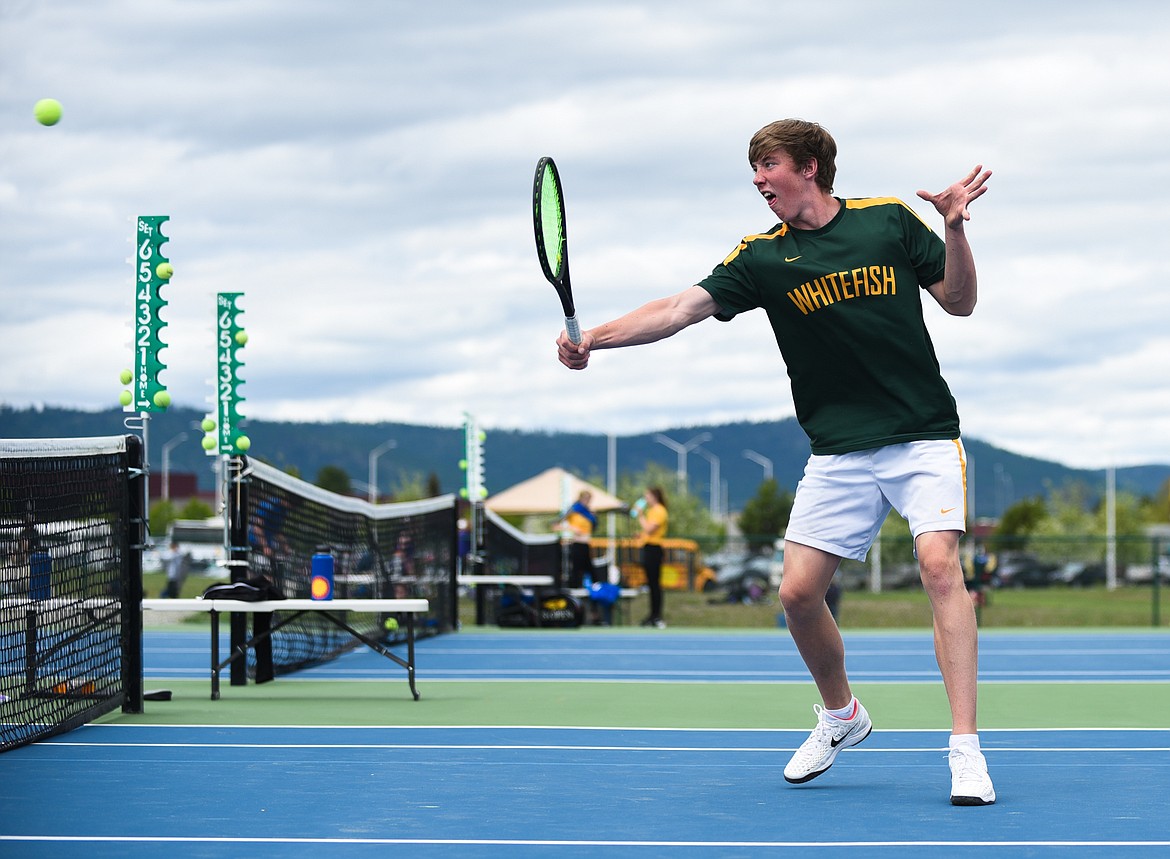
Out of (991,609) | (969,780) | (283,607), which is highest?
(283,607)

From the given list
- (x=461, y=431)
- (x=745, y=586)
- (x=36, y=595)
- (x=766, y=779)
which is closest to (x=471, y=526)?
(x=461, y=431)

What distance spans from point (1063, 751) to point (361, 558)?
8111 mm

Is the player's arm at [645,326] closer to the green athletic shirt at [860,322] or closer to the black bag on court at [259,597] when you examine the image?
the green athletic shirt at [860,322]

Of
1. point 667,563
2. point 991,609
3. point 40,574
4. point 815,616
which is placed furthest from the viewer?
point 667,563

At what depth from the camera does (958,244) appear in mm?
5047

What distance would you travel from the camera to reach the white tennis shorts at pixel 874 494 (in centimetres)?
511

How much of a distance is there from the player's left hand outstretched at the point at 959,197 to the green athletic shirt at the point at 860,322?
244 mm

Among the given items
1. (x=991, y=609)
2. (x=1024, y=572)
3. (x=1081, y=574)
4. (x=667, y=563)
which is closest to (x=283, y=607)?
(x=991, y=609)

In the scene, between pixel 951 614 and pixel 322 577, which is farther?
pixel 322 577

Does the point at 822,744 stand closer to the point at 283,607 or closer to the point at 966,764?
the point at 966,764

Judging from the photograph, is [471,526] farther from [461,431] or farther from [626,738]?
[626,738]

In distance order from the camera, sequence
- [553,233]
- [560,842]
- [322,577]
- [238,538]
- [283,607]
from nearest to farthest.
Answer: [560,842] → [553,233] → [283,607] → [322,577] → [238,538]

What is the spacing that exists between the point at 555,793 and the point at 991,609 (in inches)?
1108

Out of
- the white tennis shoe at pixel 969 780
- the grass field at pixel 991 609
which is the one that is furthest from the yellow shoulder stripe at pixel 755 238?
the grass field at pixel 991 609
